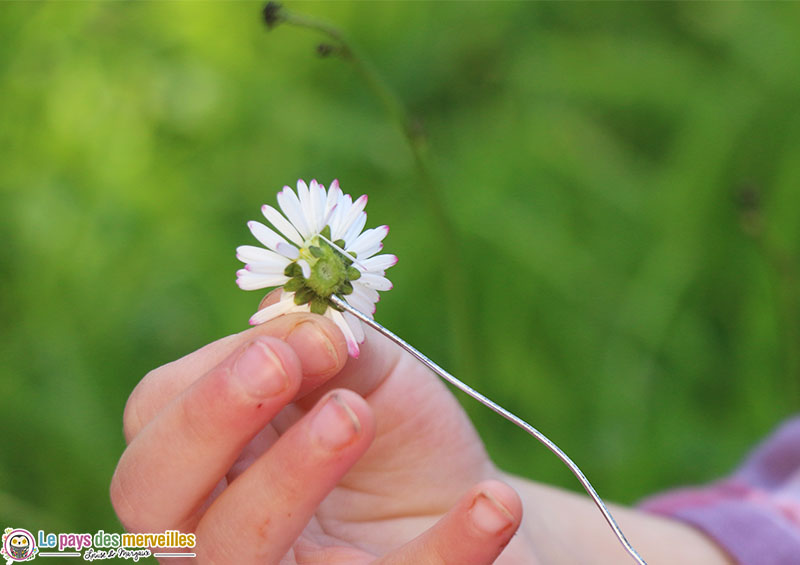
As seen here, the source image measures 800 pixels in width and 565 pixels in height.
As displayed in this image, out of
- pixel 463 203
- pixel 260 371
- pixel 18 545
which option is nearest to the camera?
pixel 260 371

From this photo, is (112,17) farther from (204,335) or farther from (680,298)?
(680,298)

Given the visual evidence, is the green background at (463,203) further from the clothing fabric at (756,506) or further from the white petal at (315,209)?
the white petal at (315,209)

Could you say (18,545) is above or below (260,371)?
below

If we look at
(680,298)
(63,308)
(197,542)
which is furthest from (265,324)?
(680,298)

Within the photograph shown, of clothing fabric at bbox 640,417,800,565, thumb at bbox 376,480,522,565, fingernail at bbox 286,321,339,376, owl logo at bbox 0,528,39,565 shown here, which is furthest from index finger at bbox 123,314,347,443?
clothing fabric at bbox 640,417,800,565

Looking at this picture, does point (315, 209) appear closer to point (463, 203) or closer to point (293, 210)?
point (293, 210)

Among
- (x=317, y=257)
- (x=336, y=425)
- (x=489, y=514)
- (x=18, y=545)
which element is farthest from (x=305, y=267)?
(x=18, y=545)

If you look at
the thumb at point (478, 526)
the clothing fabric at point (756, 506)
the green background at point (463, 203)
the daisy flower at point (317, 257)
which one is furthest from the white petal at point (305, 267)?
the clothing fabric at point (756, 506)
